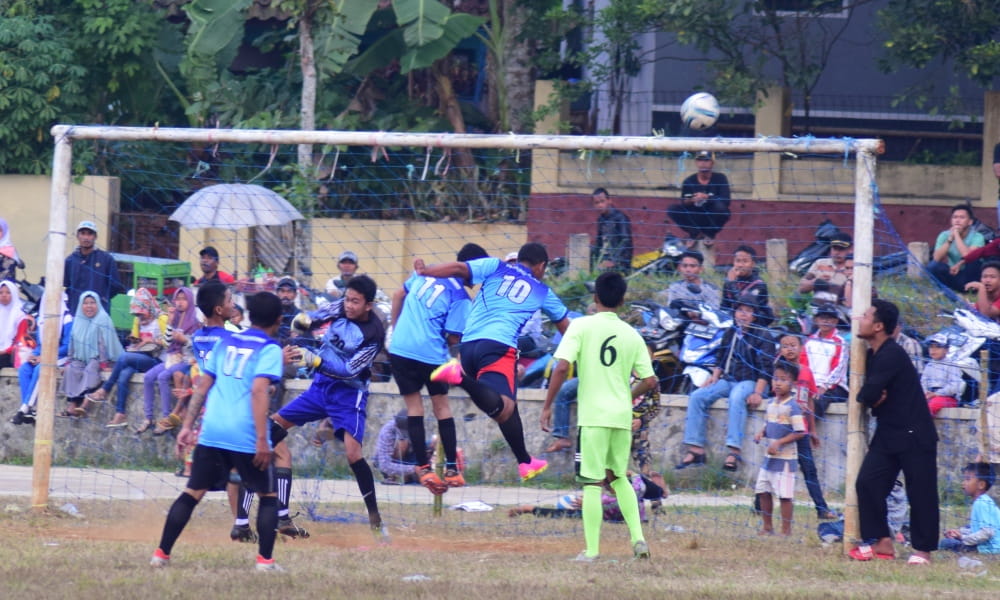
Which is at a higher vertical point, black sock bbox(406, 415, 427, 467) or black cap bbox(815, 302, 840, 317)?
black cap bbox(815, 302, 840, 317)

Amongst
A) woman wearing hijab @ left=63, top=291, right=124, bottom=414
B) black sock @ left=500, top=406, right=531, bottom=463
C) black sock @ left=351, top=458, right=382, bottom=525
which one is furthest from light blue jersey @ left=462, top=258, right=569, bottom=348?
woman wearing hijab @ left=63, top=291, right=124, bottom=414

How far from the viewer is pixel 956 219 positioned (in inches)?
511

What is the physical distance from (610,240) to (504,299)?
13.9 feet

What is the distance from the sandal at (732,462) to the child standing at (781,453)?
1.56 metres

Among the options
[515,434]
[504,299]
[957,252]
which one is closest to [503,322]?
[504,299]

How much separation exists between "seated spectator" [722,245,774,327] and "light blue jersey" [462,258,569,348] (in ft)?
10.3

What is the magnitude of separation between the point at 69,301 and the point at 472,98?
9.27m

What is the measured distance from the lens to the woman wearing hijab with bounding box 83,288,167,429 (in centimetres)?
1295

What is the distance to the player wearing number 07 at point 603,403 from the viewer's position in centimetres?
828

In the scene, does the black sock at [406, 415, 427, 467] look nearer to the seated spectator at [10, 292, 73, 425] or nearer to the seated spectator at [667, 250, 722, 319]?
the seated spectator at [667, 250, 722, 319]

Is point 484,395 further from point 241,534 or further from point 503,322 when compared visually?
point 241,534

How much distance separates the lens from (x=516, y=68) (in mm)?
18734

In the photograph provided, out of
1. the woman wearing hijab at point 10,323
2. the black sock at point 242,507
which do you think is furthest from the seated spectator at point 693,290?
the woman wearing hijab at point 10,323

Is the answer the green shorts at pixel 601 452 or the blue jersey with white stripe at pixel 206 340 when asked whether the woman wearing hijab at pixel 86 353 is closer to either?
the blue jersey with white stripe at pixel 206 340
